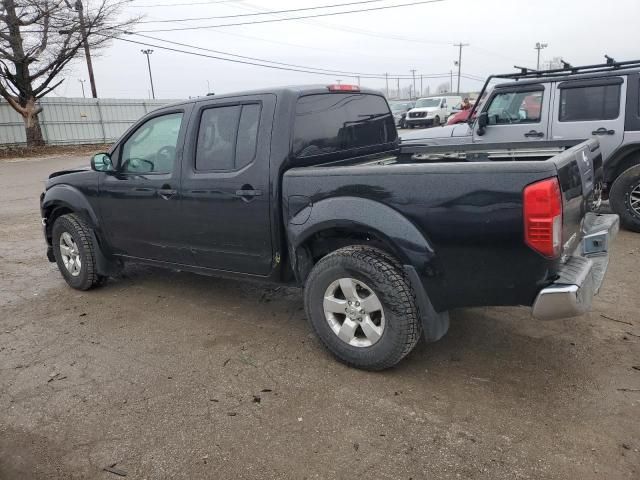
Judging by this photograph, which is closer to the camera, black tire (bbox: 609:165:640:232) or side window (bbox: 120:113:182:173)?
side window (bbox: 120:113:182:173)

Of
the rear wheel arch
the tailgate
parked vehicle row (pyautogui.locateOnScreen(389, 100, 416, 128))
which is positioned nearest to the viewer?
the tailgate

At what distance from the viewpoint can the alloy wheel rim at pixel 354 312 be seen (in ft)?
10.8

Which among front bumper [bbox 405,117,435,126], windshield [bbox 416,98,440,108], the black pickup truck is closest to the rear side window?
the black pickup truck

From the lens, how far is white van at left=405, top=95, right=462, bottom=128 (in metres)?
30.8

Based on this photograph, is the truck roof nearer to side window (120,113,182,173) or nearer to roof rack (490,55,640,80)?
side window (120,113,182,173)

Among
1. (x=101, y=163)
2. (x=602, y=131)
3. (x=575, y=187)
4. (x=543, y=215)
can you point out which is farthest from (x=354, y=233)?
(x=602, y=131)

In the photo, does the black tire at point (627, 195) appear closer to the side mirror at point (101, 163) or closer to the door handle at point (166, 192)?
the door handle at point (166, 192)

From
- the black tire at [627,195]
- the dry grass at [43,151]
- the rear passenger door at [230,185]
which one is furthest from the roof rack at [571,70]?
the dry grass at [43,151]

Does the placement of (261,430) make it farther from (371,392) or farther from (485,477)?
(485,477)

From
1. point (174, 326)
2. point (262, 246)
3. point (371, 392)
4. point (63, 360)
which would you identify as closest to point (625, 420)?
point (371, 392)

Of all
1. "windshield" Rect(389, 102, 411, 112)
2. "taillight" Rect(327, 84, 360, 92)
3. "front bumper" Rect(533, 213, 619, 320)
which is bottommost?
"front bumper" Rect(533, 213, 619, 320)

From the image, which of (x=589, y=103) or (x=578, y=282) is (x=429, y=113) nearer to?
(x=589, y=103)

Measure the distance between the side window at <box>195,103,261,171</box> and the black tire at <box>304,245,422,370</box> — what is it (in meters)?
1.06

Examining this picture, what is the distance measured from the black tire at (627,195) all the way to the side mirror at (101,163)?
5983 mm
